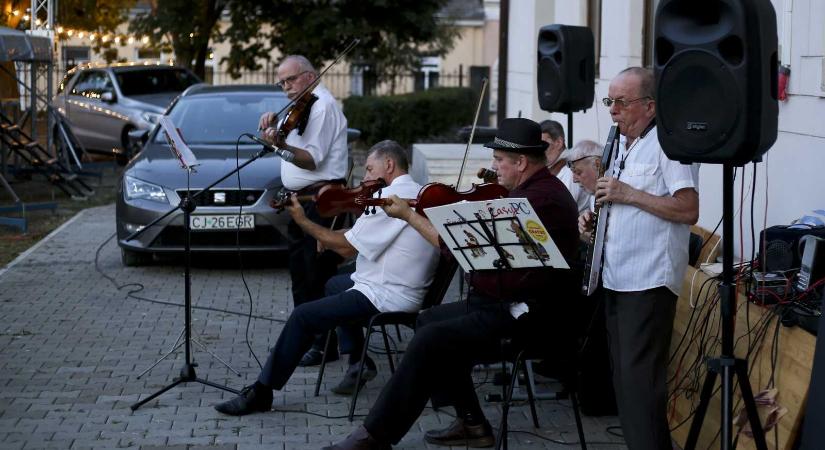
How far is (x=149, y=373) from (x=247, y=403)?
3.78ft

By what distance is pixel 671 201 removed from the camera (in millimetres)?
5090

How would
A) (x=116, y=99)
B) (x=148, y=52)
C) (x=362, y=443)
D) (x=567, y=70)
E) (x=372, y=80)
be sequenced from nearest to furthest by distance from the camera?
(x=362, y=443), (x=567, y=70), (x=116, y=99), (x=372, y=80), (x=148, y=52)

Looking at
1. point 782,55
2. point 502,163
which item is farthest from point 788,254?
point 782,55

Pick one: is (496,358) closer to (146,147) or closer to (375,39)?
(146,147)

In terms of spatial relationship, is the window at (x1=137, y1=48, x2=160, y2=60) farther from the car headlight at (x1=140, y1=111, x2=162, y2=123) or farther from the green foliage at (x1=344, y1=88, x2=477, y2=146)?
the car headlight at (x1=140, y1=111, x2=162, y2=123)

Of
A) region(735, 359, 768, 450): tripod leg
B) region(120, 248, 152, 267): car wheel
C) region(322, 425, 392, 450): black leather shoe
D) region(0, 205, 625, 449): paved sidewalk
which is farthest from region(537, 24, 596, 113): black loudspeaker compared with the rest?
region(735, 359, 768, 450): tripod leg

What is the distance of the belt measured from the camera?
7.82m

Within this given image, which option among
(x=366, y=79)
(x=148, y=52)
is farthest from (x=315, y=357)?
(x=148, y=52)

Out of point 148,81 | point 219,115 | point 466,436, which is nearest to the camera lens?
point 466,436

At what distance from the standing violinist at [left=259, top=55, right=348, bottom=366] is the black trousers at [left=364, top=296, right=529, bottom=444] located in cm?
205

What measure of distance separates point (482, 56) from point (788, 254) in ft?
139

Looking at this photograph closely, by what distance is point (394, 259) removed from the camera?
6.60 meters

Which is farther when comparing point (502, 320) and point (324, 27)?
point (324, 27)

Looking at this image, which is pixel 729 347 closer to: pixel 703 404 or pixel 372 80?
pixel 703 404
